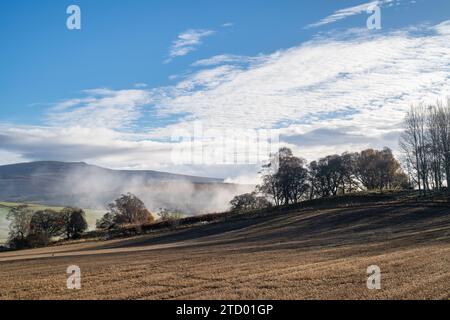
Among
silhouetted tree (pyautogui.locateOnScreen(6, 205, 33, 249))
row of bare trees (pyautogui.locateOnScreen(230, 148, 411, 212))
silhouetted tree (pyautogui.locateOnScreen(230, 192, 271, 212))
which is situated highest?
row of bare trees (pyautogui.locateOnScreen(230, 148, 411, 212))

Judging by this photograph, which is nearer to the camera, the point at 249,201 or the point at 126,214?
the point at 249,201

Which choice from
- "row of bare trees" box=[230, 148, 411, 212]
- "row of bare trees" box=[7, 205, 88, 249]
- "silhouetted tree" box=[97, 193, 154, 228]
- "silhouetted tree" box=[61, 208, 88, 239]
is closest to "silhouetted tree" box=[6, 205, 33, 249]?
"row of bare trees" box=[7, 205, 88, 249]

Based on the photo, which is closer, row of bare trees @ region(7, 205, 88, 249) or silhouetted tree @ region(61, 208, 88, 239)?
row of bare trees @ region(7, 205, 88, 249)

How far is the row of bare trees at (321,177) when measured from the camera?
100 m

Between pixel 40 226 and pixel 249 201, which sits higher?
pixel 249 201

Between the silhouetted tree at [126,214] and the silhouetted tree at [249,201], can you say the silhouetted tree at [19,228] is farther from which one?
the silhouetted tree at [249,201]

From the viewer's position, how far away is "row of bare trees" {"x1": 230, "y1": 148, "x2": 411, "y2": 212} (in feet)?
328

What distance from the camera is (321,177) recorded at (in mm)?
104812

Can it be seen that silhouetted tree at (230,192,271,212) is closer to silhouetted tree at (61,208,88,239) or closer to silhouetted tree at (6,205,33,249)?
A: silhouetted tree at (61,208,88,239)

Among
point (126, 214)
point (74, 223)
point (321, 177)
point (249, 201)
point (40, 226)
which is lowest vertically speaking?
point (40, 226)

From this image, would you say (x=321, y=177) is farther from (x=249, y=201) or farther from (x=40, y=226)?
(x=40, y=226)

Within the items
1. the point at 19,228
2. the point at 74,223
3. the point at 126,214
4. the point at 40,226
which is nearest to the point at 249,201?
the point at 126,214

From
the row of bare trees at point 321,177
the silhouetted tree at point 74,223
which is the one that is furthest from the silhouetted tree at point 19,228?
the row of bare trees at point 321,177
